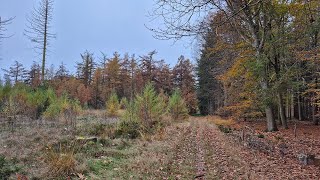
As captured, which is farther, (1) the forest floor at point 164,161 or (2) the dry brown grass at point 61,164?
(1) the forest floor at point 164,161

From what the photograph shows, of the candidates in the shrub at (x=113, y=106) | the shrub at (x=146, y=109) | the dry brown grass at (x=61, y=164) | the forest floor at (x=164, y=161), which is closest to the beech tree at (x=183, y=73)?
the shrub at (x=113, y=106)

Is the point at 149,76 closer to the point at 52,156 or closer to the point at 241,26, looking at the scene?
the point at 241,26

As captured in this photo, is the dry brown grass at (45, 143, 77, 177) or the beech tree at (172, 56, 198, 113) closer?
the dry brown grass at (45, 143, 77, 177)

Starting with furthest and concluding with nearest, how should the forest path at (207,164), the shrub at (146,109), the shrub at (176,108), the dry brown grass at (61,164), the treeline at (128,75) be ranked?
the treeline at (128,75) → the shrub at (176,108) → the shrub at (146,109) → the forest path at (207,164) → the dry brown grass at (61,164)

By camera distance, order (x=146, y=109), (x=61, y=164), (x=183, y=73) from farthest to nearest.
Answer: (x=183, y=73) < (x=146, y=109) < (x=61, y=164)

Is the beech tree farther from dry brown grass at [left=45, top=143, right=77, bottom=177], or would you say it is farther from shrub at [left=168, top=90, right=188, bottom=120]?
dry brown grass at [left=45, top=143, right=77, bottom=177]

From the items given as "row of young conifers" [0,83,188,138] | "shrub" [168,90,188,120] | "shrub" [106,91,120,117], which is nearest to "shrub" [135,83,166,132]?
"row of young conifers" [0,83,188,138]

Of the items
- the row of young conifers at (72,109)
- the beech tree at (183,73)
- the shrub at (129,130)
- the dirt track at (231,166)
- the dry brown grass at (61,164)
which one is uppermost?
the beech tree at (183,73)

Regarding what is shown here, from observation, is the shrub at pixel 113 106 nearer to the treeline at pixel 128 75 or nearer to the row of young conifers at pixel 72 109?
the row of young conifers at pixel 72 109

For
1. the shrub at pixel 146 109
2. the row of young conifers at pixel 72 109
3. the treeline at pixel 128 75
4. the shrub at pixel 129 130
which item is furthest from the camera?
the treeline at pixel 128 75

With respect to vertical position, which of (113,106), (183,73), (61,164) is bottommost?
(61,164)

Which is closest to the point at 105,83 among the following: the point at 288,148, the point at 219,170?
the point at 288,148

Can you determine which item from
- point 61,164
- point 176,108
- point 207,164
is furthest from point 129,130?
point 176,108

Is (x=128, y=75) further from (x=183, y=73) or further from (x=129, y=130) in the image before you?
(x=129, y=130)
